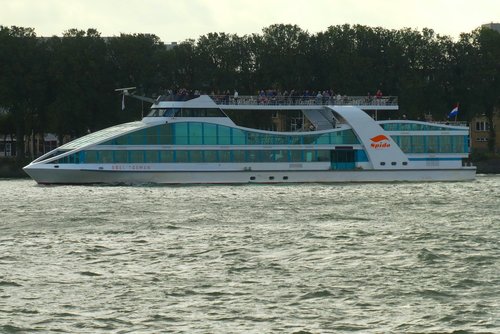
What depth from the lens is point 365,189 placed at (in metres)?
67.4

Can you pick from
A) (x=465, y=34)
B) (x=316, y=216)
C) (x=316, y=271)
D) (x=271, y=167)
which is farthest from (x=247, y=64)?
(x=316, y=271)

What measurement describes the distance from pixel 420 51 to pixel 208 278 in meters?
85.6

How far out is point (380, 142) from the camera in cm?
7738

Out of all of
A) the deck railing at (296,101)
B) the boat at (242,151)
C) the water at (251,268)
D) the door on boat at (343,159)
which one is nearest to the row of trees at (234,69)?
the deck railing at (296,101)

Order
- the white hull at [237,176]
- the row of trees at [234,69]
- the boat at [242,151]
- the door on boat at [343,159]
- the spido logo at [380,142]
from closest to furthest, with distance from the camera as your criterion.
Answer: the white hull at [237,176] < the boat at [242,151] < the door on boat at [343,159] < the spido logo at [380,142] < the row of trees at [234,69]

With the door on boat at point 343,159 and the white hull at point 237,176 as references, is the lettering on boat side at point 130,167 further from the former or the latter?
the door on boat at point 343,159

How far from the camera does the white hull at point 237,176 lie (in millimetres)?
72125

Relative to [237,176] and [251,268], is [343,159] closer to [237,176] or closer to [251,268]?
[237,176]

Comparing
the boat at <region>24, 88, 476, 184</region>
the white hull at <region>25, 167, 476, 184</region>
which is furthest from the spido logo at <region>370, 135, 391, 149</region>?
the white hull at <region>25, 167, 476, 184</region>

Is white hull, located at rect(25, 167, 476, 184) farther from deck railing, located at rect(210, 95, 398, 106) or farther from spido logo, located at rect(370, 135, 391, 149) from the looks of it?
deck railing, located at rect(210, 95, 398, 106)

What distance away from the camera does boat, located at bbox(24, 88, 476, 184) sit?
73.0 meters

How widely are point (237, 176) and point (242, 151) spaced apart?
1655 mm

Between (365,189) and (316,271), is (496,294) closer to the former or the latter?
(316,271)

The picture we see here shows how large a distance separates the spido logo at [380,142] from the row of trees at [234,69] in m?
25.8
